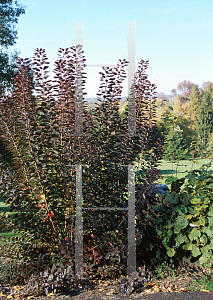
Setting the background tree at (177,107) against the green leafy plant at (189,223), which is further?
the background tree at (177,107)

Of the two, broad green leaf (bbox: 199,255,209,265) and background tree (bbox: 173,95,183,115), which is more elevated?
background tree (bbox: 173,95,183,115)

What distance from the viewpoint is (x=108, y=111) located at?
10.7 feet

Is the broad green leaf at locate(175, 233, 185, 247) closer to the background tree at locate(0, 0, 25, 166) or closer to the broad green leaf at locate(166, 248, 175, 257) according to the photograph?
the broad green leaf at locate(166, 248, 175, 257)

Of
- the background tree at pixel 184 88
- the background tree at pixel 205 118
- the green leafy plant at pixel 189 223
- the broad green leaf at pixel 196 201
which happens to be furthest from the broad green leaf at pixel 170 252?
the background tree at pixel 184 88

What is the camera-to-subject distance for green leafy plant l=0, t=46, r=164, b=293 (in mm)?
2957

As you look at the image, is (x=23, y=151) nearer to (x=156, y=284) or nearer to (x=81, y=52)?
(x=81, y=52)

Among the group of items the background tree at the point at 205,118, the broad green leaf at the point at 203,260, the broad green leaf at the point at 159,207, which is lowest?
the broad green leaf at the point at 203,260

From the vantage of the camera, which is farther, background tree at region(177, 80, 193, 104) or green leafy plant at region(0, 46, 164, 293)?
background tree at region(177, 80, 193, 104)

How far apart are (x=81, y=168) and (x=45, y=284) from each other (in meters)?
1.12

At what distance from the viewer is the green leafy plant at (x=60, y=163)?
2957mm

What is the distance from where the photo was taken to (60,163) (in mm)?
3033

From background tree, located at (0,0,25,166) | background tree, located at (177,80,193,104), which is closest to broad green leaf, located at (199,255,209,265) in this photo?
background tree, located at (0,0,25,166)

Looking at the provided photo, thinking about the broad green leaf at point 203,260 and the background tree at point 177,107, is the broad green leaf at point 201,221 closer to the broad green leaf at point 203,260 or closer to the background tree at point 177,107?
the broad green leaf at point 203,260

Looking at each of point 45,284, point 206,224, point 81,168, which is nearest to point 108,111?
point 81,168
